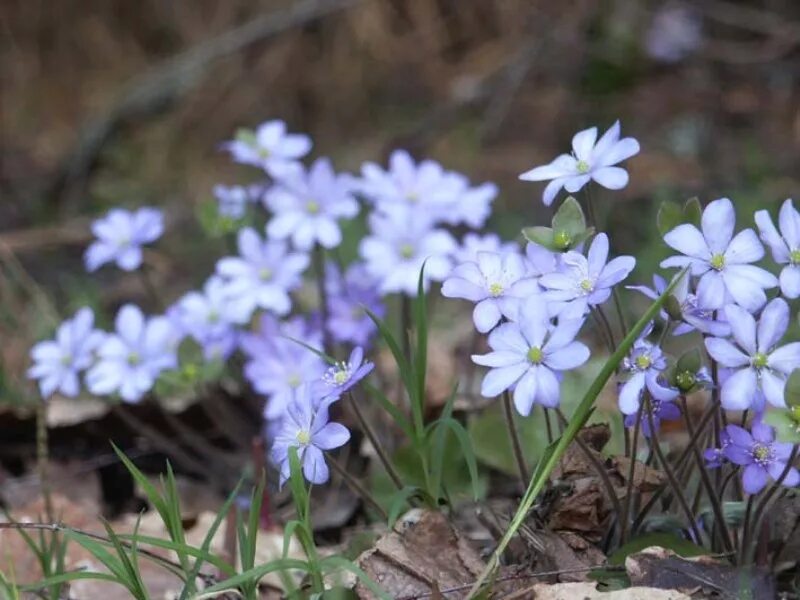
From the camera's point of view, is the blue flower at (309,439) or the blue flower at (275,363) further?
the blue flower at (275,363)

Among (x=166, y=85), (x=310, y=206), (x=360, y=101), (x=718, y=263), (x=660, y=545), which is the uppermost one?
(x=166, y=85)

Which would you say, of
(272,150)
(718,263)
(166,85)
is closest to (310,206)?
(272,150)

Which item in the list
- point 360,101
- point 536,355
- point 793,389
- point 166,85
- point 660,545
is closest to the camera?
point 793,389

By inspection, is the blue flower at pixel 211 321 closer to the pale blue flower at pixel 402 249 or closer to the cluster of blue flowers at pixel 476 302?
the cluster of blue flowers at pixel 476 302

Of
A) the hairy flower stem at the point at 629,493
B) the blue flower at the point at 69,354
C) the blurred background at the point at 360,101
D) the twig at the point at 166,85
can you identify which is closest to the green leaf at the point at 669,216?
the hairy flower stem at the point at 629,493

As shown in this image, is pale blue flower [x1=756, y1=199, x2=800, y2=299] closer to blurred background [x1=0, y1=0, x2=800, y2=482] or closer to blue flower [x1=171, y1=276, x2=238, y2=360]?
blue flower [x1=171, y1=276, x2=238, y2=360]

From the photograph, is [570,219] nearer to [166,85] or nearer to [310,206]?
[310,206]

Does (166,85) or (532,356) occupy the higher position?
(166,85)
